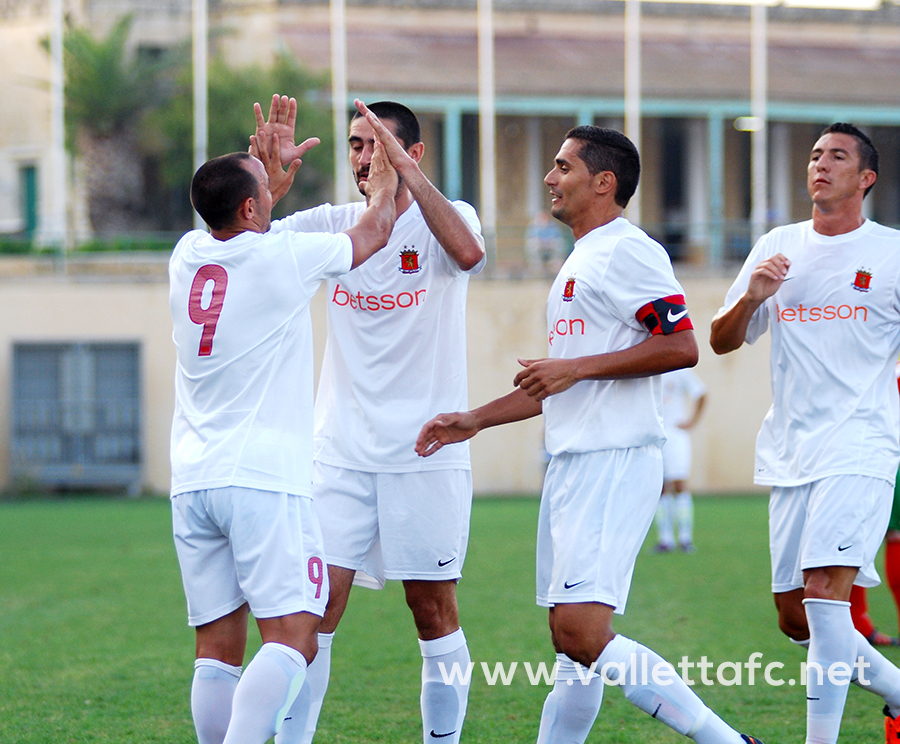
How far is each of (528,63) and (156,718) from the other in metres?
24.8

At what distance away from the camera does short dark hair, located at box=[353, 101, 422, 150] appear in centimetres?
520

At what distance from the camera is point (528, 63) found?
1144 inches

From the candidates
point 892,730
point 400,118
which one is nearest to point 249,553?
point 400,118

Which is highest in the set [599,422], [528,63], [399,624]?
[528,63]

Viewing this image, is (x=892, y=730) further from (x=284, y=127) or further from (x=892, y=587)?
(x=284, y=127)

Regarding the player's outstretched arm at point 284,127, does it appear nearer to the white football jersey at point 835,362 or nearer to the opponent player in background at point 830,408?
the opponent player in background at point 830,408

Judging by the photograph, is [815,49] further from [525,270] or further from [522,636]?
[522,636]

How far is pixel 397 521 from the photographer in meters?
5.14

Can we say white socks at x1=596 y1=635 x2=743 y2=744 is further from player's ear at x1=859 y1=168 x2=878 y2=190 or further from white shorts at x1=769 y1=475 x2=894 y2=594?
player's ear at x1=859 y1=168 x2=878 y2=190

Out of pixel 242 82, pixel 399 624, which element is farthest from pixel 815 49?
pixel 399 624

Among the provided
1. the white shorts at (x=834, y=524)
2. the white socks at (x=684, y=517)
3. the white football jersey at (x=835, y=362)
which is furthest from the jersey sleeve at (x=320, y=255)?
the white socks at (x=684, y=517)

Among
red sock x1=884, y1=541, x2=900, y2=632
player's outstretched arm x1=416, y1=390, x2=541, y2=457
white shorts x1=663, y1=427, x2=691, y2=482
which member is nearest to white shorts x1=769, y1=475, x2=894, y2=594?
player's outstretched arm x1=416, y1=390, x2=541, y2=457

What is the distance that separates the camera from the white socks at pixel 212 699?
4.47 metres

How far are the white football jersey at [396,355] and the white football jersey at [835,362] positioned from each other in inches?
54.6
